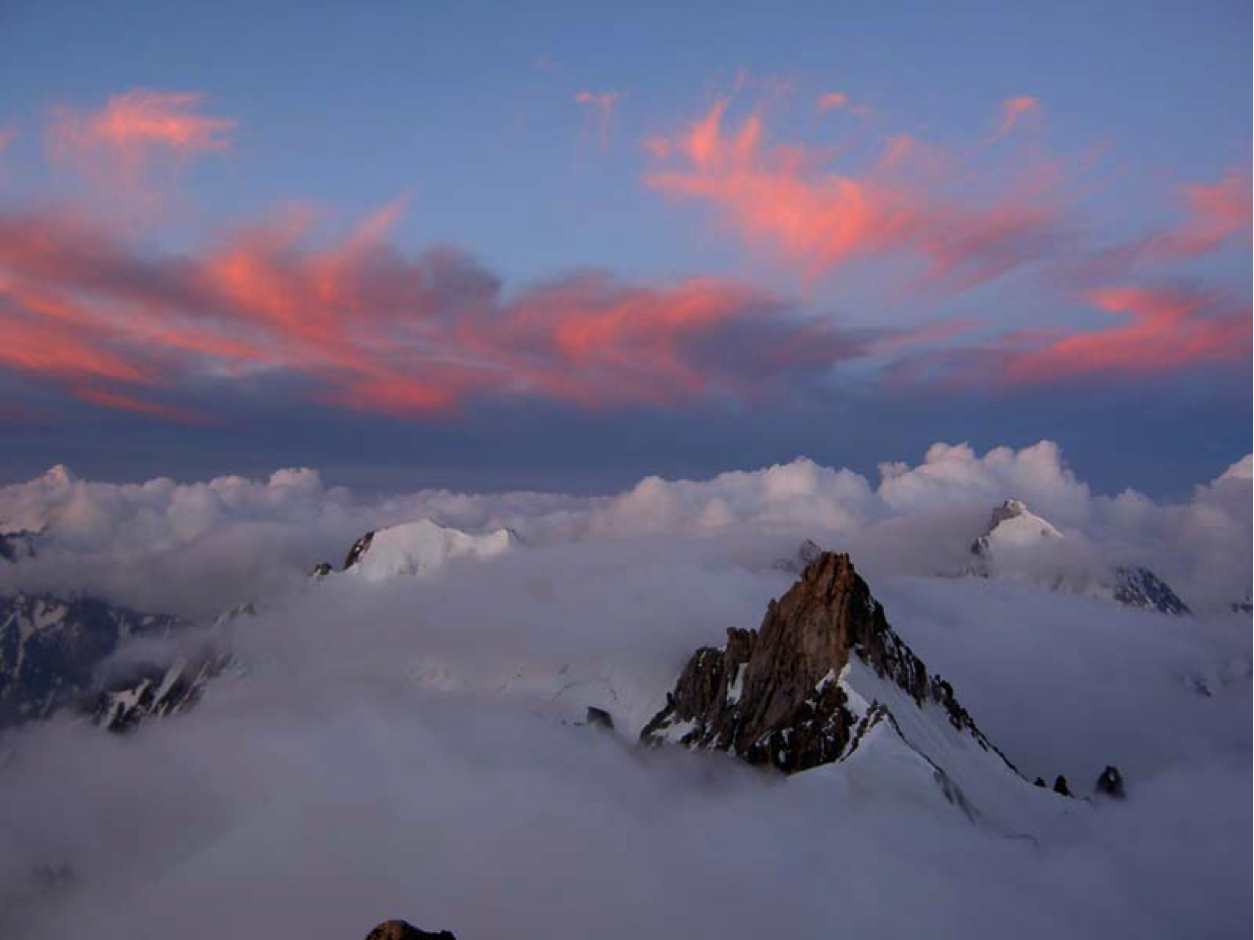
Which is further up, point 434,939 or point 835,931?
point 434,939

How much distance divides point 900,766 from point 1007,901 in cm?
2454

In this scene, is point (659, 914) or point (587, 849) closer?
point (659, 914)

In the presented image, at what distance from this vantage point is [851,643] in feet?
586

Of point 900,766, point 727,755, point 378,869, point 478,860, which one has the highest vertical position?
point 900,766

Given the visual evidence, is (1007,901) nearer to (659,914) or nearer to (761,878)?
(761,878)

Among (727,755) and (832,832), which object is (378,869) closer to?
(727,755)

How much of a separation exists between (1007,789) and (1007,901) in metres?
55.8

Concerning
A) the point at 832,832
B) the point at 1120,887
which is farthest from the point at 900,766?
the point at 1120,887

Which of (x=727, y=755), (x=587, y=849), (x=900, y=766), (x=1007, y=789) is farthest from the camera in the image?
(x=727, y=755)

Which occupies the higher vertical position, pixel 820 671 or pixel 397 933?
pixel 397 933

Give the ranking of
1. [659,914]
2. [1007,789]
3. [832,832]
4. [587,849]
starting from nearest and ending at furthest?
[659,914]
[832,832]
[587,849]
[1007,789]

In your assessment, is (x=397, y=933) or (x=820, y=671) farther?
(x=820, y=671)

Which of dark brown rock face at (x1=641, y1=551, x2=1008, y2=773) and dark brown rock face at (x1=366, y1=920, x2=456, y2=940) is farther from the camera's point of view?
dark brown rock face at (x1=641, y1=551, x2=1008, y2=773)

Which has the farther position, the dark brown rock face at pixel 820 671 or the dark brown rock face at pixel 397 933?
the dark brown rock face at pixel 820 671
